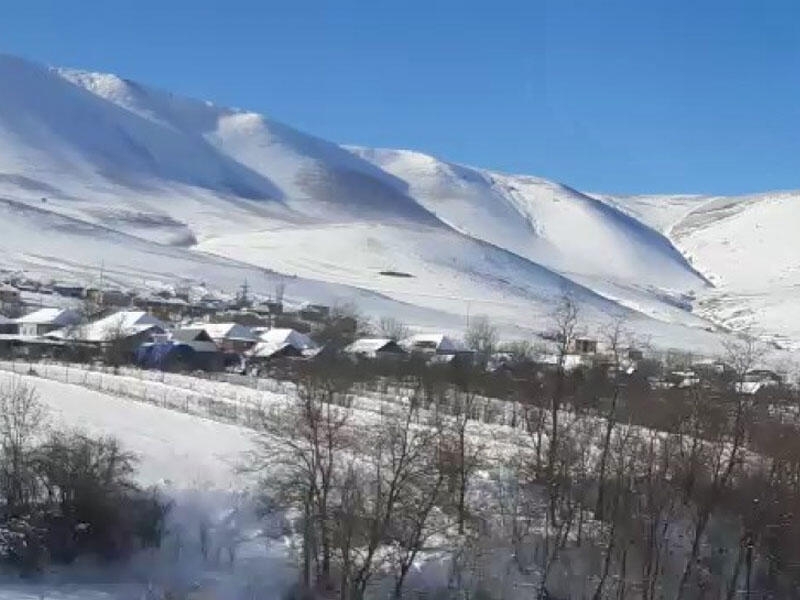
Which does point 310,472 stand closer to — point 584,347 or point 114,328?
point 114,328

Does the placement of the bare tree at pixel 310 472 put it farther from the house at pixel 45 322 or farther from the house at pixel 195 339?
the house at pixel 45 322

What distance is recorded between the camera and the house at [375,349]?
53.6 metres

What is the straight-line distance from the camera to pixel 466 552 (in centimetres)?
1936

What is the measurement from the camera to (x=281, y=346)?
53594mm

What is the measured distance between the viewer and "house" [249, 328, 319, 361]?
52844mm

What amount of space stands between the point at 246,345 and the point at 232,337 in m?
1.03

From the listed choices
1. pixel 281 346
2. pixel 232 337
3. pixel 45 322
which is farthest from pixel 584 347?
pixel 45 322

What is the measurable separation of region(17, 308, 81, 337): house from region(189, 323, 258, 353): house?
640 cm

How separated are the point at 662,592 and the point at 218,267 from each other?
106 m

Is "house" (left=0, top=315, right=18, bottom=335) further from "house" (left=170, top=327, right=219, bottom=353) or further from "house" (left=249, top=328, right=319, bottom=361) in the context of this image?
"house" (left=249, top=328, right=319, bottom=361)

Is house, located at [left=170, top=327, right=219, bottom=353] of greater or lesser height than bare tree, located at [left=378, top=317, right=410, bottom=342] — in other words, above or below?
below

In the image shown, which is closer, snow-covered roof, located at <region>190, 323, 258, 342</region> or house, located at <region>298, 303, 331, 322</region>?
snow-covered roof, located at <region>190, 323, 258, 342</region>

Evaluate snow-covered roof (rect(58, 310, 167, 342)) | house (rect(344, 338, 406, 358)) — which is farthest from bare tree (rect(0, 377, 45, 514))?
house (rect(344, 338, 406, 358))

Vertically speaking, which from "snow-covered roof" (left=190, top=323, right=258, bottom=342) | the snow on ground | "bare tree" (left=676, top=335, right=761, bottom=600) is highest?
"snow-covered roof" (left=190, top=323, right=258, bottom=342)
